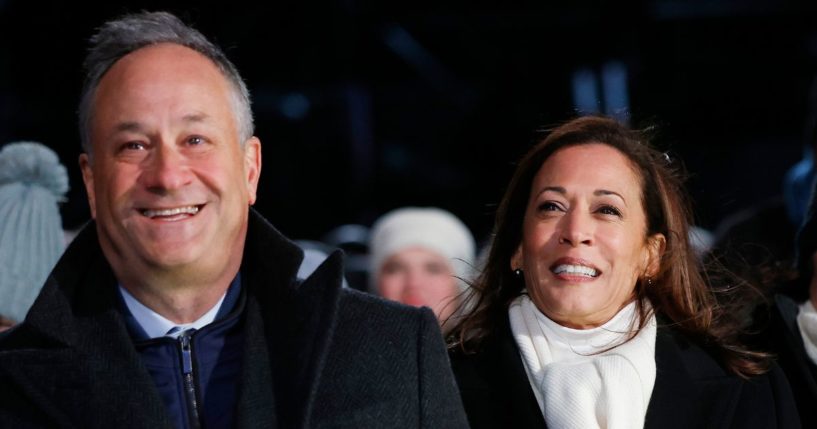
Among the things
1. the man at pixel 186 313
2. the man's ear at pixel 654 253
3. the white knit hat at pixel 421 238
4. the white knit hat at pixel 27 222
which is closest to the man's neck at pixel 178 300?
the man at pixel 186 313

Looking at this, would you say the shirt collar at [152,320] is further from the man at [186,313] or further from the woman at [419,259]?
the woman at [419,259]

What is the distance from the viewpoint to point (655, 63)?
7320 millimetres

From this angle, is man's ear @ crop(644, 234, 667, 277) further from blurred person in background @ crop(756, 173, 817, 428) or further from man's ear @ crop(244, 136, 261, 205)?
man's ear @ crop(244, 136, 261, 205)

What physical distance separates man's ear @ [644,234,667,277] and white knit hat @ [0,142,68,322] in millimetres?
1366

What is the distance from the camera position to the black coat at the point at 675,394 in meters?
2.77

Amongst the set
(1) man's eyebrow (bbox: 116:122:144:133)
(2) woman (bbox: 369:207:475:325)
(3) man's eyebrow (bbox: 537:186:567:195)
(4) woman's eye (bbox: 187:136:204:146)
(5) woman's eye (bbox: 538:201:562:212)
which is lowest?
(2) woman (bbox: 369:207:475:325)

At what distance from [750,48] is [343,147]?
2843mm

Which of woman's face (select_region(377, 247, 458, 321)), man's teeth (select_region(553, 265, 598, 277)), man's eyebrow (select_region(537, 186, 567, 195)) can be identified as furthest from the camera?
woman's face (select_region(377, 247, 458, 321))

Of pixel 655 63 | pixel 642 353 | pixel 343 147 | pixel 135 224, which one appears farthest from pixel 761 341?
pixel 343 147

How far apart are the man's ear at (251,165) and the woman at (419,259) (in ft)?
5.68

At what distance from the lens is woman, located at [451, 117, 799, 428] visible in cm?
277

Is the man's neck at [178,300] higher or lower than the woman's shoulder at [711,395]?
higher

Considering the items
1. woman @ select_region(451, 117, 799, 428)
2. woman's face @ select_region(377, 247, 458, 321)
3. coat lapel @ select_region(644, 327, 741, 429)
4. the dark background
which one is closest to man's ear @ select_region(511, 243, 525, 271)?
woman @ select_region(451, 117, 799, 428)

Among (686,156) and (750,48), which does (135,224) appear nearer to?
(686,156)
